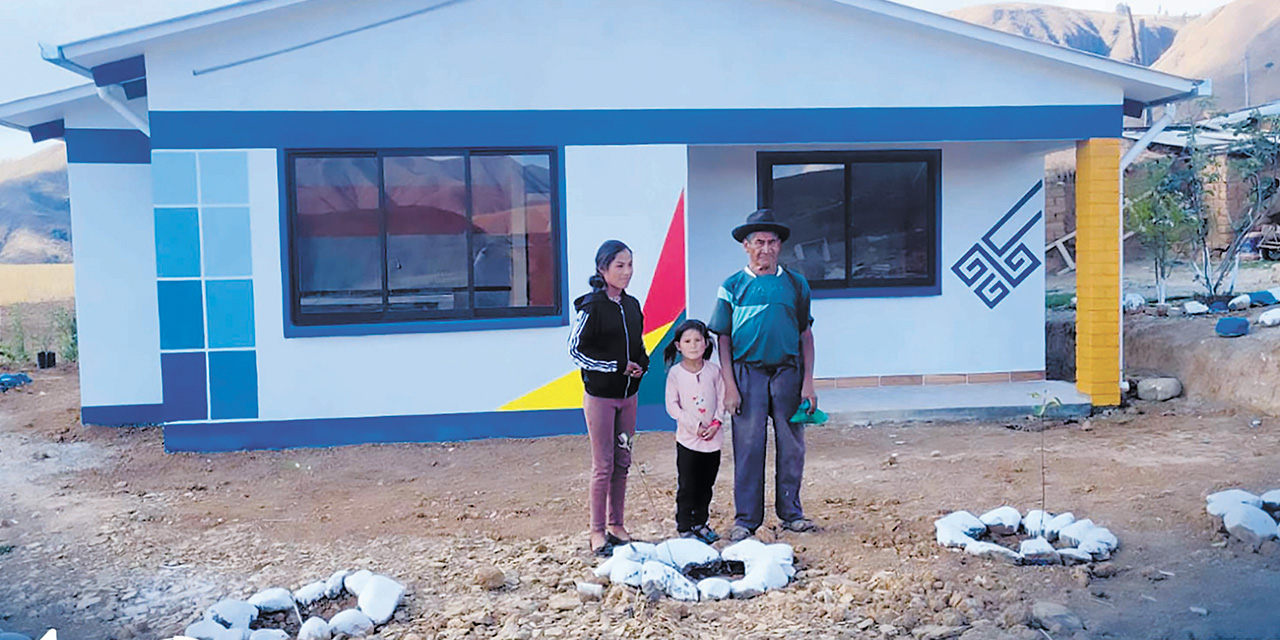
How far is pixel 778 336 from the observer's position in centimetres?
552

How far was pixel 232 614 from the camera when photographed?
454 centimetres

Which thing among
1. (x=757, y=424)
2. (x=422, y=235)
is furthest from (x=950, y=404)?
(x=422, y=235)

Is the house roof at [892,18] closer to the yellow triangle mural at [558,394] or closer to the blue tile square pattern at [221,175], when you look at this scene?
the blue tile square pattern at [221,175]

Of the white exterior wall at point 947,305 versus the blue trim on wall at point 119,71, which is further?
the white exterior wall at point 947,305

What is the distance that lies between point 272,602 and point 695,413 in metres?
2.16

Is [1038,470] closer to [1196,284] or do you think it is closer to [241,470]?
[241,470]

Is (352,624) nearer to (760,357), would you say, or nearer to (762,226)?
(760,357)

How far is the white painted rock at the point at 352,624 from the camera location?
4402 mm

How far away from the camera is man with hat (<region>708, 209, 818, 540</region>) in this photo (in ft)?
18.1

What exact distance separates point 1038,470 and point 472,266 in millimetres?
4535

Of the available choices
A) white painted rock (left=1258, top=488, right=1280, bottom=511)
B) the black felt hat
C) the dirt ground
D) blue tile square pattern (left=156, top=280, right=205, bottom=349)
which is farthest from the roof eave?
white painted rock (left=1258, top=488, right=1280, bottom=511)

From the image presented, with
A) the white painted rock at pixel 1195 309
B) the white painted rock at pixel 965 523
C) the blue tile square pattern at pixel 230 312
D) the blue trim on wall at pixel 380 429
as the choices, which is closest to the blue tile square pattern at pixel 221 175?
the blue tile square pattern at pixel 230 312

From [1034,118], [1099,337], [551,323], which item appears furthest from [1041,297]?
[551,323]

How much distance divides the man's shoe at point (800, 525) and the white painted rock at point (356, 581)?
86.1 inches
